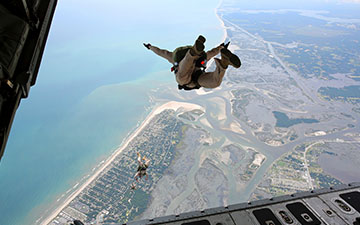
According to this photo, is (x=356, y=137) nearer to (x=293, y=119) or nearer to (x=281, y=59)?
(x=293, y=119)

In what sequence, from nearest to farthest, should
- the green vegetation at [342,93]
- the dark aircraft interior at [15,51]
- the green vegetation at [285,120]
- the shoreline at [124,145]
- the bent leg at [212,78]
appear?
the dark aircraft interior at [15,51], the bent leg at [212,78], the shoreline at [124,145], the green vegetation at [285,120], the green vegetation at [342,93]

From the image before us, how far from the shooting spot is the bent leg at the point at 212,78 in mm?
4141

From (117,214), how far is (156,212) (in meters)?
Answer: 4.81

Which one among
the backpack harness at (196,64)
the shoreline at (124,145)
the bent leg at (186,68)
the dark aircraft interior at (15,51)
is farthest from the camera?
the shoreline at (124,145)

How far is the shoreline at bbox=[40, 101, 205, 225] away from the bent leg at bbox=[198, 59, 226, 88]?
86.8ft

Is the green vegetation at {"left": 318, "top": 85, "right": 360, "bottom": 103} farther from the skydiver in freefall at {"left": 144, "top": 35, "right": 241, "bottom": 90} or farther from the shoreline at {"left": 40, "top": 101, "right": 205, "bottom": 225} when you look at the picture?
the skydiver in freefall at {"left": 144, "top": 35, "right": 241, "bottom": 90}

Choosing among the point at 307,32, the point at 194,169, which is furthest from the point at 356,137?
the point at 307,32

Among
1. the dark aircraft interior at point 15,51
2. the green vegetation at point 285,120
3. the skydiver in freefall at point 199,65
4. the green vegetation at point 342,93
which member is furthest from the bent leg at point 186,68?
the green vegetation at point 342,93

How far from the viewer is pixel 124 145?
3419 centimetres

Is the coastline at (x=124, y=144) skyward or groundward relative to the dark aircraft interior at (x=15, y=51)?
groundward

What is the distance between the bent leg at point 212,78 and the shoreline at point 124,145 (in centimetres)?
2647

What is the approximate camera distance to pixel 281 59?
238 feet

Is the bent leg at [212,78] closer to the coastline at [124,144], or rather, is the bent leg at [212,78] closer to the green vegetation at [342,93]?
the coastline at [124,144]

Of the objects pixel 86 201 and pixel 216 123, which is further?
pixel 216 123
